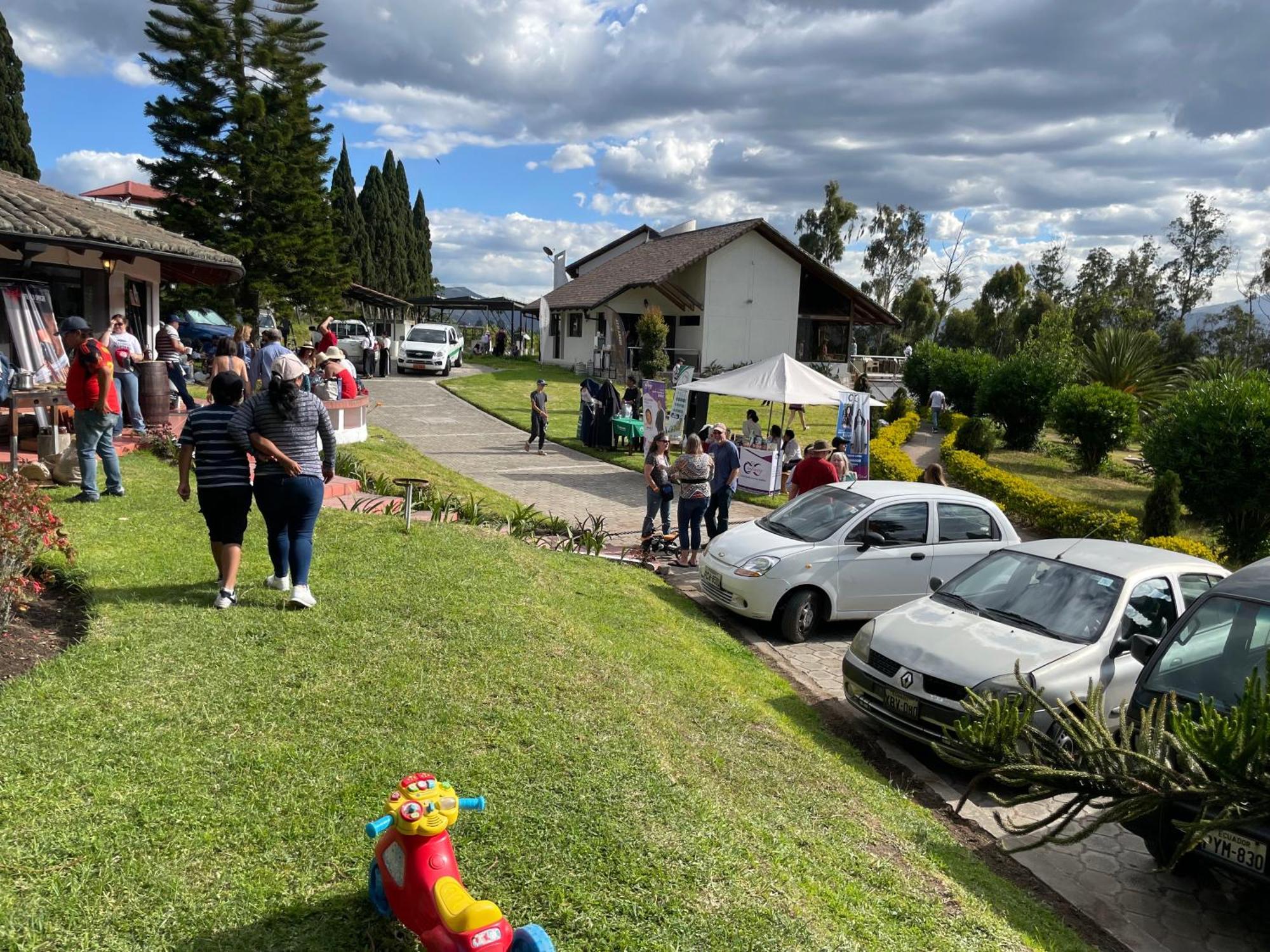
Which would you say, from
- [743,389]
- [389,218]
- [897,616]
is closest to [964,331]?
[389,218]

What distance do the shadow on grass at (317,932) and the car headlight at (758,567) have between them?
19.7ft

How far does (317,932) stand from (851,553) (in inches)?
269

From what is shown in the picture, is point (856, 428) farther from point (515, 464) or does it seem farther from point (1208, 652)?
point (1208, 652)

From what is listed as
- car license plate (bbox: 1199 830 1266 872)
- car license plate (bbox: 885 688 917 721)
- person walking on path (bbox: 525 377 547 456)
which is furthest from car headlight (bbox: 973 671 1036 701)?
person walking on path (bbox: 525 377 547 456)

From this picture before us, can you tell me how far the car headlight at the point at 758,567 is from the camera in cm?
891

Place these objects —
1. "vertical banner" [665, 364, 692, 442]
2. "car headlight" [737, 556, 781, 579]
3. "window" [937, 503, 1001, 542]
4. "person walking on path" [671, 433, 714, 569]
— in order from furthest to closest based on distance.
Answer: "vertical banner" [665, 364, 692, 442] → "person walking on path" [671, 433, 714, 569] → "window" [937, 503, 1001, 542] → "car headlight" [737, 556, 781, 579]

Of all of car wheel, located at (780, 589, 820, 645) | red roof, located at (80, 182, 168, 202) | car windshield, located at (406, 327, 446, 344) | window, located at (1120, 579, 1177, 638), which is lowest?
car wheel, located at (780, 589, 820, 645)

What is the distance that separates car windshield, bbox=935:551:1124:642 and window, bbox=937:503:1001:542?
5.77ft

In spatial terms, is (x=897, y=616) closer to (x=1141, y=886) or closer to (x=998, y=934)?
(x=1141, y=886)

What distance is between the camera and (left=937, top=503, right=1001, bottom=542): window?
31.1ft

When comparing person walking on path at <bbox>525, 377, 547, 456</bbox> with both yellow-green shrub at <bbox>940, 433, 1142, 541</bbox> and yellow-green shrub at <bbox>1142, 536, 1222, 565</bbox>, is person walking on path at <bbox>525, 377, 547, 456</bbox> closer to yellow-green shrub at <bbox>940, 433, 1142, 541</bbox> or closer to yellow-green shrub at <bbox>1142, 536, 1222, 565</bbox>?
yellow-green shrub at <bbox>940, 433, 1142, 541</bbox>

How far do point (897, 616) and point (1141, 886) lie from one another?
2516 mm

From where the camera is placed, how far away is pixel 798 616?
8.93 m

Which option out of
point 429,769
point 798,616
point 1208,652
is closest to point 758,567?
point 798,616
